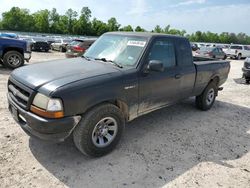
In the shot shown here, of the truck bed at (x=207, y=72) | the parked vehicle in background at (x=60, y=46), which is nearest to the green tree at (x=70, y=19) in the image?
the parked vehicle in background at (x=60, y=46)

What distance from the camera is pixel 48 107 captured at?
310cm

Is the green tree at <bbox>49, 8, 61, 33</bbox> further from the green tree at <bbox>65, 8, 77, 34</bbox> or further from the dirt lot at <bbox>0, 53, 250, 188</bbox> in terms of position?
the dirt lot at <bbox>0, 53, 250, 188</bbox>

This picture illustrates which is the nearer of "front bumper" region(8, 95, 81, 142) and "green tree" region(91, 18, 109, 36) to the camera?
"front bumper" region(8, 95, 81, 142)

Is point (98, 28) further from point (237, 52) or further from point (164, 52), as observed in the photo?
point (164, 52)

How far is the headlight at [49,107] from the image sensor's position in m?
3.10

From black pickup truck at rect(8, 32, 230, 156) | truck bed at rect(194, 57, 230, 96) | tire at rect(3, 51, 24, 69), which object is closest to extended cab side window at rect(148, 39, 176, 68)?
black pickup truck at rect(8, 32, 230, 156)

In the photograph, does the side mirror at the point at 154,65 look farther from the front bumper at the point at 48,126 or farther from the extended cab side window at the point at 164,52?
the front bumper at the point at 48,126

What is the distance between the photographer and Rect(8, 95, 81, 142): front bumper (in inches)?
123

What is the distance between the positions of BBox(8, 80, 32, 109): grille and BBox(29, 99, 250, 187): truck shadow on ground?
861 mm

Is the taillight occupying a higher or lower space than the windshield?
lower

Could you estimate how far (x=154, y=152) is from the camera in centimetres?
406

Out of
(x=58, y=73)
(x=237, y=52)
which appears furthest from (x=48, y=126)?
(x=237, y=52)

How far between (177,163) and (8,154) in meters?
2.60

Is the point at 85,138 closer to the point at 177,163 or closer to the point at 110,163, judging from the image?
the point at 110,163
